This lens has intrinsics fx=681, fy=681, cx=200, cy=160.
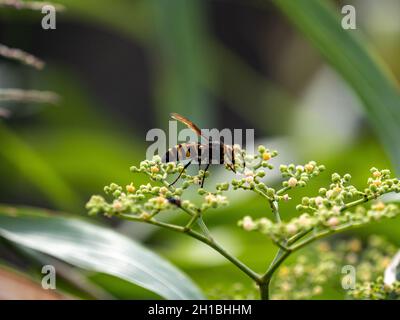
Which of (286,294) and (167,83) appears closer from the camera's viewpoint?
(286,294)

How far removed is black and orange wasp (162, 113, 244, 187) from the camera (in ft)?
2.92

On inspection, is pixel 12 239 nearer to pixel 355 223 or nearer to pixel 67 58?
pixel 355 223

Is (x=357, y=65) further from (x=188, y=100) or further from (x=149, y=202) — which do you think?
(x=188, y=100)

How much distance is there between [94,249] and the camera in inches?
39.8

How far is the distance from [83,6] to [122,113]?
1.21m

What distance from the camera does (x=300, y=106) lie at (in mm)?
2736

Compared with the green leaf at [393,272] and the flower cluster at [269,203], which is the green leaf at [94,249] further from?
the green leaf at [393,272]

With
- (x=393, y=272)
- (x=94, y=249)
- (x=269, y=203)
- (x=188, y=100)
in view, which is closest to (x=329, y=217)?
(x=269, y=203)

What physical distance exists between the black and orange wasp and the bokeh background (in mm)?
269

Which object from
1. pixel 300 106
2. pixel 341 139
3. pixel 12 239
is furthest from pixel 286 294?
pixel 300 106

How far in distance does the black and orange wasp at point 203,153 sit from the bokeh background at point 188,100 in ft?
0.88

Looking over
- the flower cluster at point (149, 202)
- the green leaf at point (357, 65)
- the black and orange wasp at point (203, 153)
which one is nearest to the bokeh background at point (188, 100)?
the green leaf at point (357, 65)

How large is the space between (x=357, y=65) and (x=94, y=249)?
52 cm

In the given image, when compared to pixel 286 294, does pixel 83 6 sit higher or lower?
higher
